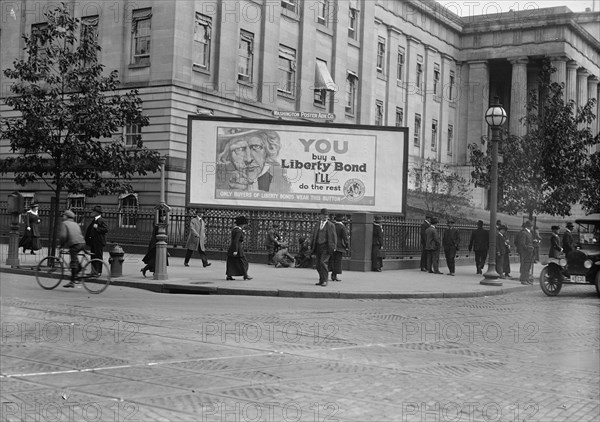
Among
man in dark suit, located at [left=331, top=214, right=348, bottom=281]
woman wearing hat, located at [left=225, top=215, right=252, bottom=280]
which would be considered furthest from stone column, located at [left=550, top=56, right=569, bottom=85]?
woman wearing hat, located at [left=225, top=215, right=252, bottom=280]

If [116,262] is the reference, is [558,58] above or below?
above

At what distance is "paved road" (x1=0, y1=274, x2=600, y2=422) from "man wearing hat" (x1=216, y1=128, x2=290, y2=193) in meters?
13.6

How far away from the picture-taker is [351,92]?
174 ft

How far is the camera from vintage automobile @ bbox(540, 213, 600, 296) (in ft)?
59.7

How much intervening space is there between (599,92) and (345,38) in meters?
42.2

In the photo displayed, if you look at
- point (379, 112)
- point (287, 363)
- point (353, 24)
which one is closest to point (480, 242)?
point (287, 363)

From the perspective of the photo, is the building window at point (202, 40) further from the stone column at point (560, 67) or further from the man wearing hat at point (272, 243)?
the stone column at point (560, 67)

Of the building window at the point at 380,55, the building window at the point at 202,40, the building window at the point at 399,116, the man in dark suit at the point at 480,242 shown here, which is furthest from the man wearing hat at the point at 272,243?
the building window at the point at 399,116

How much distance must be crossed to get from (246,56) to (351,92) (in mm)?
13062

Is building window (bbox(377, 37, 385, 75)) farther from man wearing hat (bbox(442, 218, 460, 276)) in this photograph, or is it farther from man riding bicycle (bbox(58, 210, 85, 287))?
man riding bicycle (bbox(58, 210, 85, 287))

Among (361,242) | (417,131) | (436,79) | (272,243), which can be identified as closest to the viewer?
(361,242)

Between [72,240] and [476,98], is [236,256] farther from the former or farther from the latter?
[476,98]

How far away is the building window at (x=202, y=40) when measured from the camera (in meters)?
38.2

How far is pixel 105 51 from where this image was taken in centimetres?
3859
